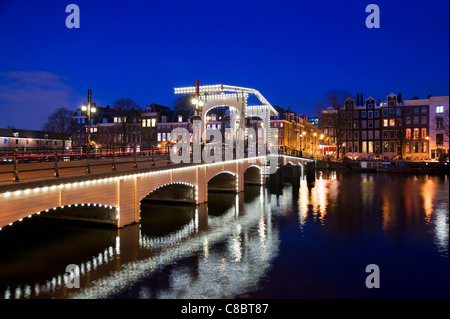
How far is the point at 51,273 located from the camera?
40.3 feet

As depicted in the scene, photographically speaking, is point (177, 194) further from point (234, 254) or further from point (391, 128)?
point (391, 128)

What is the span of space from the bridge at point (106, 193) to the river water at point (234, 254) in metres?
0.88

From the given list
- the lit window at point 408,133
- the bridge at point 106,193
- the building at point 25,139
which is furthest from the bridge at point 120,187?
the building at point 25,139

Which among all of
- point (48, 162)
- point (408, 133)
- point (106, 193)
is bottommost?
point (106, 193)

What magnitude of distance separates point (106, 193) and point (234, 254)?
21.1 ft

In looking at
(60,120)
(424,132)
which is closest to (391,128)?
(424,132)

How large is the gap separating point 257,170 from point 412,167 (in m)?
32.1

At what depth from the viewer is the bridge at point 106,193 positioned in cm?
1148

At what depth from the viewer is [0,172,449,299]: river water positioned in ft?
37.5

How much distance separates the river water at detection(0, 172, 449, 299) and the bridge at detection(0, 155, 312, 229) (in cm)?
88

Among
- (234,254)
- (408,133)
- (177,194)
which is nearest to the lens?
(234,254)

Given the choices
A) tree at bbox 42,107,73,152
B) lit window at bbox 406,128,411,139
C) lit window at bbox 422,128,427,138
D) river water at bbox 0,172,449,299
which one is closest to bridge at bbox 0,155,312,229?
river water at bbox 0,172,449,299

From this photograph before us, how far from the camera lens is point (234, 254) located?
49.5 ft

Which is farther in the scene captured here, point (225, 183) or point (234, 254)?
point (225, 183)
